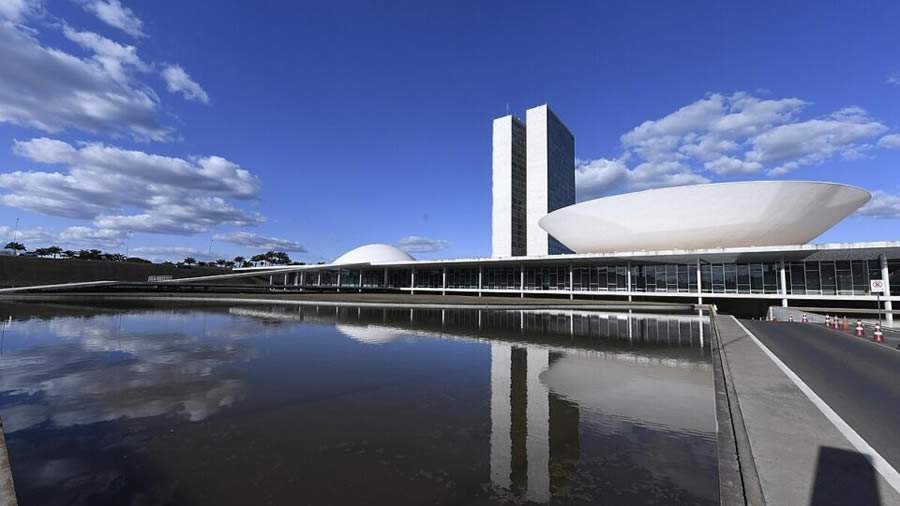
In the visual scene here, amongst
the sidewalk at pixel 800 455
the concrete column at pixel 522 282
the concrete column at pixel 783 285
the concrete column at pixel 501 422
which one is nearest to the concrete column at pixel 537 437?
the concrete column at pixel 501 422

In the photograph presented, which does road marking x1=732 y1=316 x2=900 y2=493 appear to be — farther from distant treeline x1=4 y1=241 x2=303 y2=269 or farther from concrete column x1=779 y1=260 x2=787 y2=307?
distant treeline x1=4 y1=241 x2=303 y2=269

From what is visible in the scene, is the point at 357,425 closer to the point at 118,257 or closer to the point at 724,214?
the point at 724,214

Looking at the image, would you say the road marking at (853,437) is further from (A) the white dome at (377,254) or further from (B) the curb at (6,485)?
(A) the white dome at (377,254)

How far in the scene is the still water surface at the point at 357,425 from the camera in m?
4.02

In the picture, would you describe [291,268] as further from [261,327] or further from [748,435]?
[748,435]

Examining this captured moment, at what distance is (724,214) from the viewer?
35562mm

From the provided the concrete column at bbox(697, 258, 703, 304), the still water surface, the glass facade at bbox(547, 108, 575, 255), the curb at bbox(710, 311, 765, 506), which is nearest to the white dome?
the glass facade at bbox(547, 108, 575, 255)

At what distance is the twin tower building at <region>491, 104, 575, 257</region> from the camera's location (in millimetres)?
103188

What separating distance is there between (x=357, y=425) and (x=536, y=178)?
103615 mm

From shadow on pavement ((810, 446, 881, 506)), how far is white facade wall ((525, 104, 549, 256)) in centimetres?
9801

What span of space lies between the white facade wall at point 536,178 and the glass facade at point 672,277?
48.7 m

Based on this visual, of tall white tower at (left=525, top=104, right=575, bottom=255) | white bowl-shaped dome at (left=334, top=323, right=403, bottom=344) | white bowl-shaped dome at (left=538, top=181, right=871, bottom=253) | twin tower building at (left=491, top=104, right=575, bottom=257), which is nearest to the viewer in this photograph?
white bowl-shaped dome at (left=334, top=323, right=403, bottom=344)

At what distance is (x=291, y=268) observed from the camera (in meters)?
71.9

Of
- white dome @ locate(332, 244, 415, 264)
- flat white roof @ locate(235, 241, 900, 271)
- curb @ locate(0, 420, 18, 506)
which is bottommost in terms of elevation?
curb @ locate(0, 420, 18, 506)
